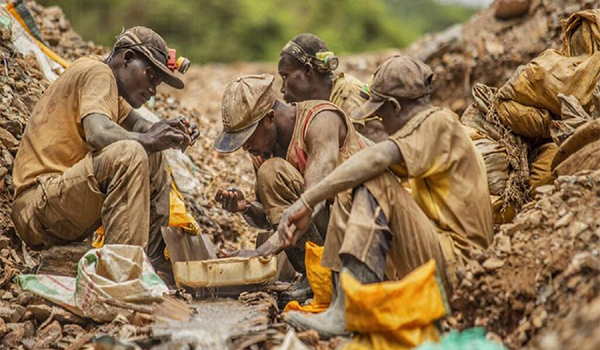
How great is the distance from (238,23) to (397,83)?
58.3 feet

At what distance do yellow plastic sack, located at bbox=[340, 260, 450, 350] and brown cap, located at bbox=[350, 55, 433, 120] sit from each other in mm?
874

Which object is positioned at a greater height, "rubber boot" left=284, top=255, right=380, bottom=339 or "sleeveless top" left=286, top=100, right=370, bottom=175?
"sleeveless top" left=286, top=100, right=370, bottom=175

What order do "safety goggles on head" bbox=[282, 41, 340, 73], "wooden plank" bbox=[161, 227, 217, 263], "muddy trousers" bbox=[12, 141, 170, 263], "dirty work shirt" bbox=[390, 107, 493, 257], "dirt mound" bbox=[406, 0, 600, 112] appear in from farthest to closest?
"dirt mound" bbox=[406, 0, 600, 112] → "safety goggles on head" bbox=[282, 41, 340, 73] → "wooden plank" bbox=[161, 227, 217, 263] → "muddy trousers" bbox=[12, 141, 170, 263] → "dirty work shirt" bbox=[390, 107, 493, 257]

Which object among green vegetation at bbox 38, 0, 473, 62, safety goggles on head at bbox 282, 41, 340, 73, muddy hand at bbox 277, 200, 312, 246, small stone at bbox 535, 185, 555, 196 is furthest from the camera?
green vegetation at bbox 38, 0, 473, 62

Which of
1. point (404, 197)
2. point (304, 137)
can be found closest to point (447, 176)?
point (404, 197)

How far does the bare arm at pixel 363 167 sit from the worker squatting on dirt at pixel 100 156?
138 centimetres

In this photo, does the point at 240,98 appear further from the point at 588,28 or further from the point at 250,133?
the point at 588,28

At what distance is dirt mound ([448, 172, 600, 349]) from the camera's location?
141 inches

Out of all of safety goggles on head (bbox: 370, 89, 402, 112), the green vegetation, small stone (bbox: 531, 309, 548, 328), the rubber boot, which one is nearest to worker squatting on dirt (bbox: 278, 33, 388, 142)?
safety goggles on head (bbox: 370, 89, 402, 112)

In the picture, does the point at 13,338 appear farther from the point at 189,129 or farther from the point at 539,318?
the point at 539,318

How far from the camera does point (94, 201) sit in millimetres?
5043

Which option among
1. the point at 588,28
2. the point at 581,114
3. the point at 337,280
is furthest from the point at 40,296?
the point at 588,28

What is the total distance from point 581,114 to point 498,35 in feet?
20.7

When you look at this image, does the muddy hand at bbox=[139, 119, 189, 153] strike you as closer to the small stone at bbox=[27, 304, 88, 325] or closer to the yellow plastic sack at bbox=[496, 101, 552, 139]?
the small stone at bbox=[27, 304, 88, 325]
